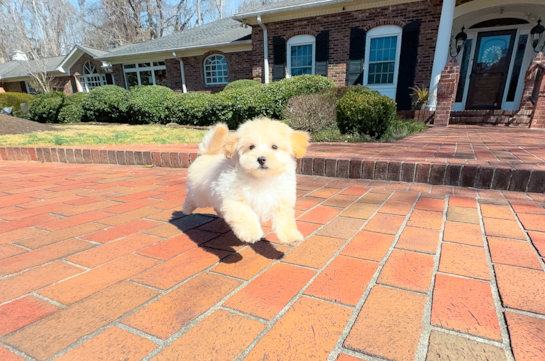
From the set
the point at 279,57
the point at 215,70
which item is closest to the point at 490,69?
the point at 279,57

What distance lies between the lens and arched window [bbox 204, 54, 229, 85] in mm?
17578

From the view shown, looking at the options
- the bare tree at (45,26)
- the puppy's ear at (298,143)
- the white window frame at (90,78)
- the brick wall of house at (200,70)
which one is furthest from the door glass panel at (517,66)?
the bare tree at (45,26)

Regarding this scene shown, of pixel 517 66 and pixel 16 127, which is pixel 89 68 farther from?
pixel 517 66

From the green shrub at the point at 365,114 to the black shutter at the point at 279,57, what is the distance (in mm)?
8633

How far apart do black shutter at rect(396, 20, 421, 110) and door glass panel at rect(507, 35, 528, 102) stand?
3.64 metres

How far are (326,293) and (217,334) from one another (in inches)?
24.4

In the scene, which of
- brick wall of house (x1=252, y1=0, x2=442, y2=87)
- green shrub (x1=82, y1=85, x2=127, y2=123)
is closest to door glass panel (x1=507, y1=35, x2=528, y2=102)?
brick wall of house (x1=252, y1=0, x2=442, y2=87)

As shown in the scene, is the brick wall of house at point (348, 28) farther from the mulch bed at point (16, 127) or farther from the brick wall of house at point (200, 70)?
the mulch bed at point (16, 127)

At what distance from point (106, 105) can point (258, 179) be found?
15.1 m

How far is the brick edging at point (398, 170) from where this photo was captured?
10.4 ft

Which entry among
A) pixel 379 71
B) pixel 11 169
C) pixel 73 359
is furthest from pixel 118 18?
pixel 73 359

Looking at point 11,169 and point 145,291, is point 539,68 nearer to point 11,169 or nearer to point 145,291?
point 145,291

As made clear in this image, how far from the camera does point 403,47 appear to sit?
1183 cm

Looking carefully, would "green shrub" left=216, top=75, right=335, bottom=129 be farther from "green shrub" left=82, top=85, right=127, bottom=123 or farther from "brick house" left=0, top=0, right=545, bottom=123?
"green shrub" left=82, top=85, right=127, bottom=123
